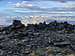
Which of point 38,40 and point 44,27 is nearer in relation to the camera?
point 38,40

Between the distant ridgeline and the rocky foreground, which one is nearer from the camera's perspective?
the rocky foreground

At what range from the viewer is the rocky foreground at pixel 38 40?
14.8 meters

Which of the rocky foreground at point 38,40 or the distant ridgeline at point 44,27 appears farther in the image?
the distant ridgeline at point 44,27

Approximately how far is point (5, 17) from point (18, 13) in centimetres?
168

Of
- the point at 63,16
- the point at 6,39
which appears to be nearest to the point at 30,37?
the point at 6,39

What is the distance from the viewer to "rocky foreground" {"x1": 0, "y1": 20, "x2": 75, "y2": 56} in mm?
14789

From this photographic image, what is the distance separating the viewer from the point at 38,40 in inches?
640

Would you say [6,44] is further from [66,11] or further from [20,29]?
[66,11]

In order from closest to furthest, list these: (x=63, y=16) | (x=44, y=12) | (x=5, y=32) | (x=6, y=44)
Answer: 1. (x=6, y=44)
2. (x=5, y=32)
3. (x=63, y=16)
4. (x=44, y=12)

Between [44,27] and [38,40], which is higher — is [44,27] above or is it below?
above

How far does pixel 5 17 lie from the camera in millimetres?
25719

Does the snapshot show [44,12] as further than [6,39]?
Yes

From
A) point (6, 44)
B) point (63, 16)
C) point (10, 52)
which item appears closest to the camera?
point (10, 52)

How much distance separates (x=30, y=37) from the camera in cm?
1678
